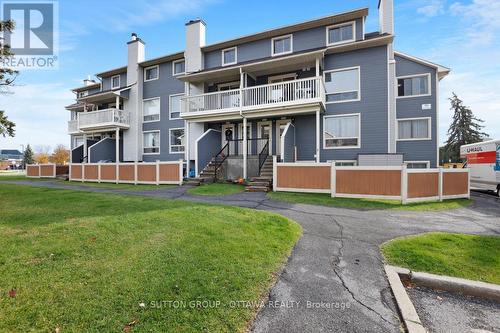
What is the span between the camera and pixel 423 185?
1082 cm

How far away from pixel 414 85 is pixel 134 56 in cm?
2250

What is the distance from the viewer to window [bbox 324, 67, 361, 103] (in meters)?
15.4

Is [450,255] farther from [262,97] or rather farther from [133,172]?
[133,172]

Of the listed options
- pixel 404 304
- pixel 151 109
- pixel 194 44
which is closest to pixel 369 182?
pixel 404 304

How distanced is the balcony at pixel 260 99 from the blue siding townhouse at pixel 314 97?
0.06 metres

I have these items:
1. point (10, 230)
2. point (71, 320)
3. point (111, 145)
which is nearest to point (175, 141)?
point (111, 145)

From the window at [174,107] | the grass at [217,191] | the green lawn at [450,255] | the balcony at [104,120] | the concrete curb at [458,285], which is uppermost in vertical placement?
the window at [174,107]

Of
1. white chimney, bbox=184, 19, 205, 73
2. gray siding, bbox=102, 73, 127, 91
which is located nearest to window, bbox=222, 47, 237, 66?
white chimney, bbox=184, 19, 205, 73

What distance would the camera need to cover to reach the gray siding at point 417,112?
15117 millimetres

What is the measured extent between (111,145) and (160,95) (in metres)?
6.99

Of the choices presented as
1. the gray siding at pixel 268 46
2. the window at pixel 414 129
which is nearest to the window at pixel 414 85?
the window at pixel 414 129

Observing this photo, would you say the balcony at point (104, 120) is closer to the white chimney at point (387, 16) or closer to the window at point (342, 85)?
the window at point (342, 85)

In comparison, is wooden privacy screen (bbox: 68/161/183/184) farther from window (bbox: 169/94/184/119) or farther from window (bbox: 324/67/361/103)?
window (bbox: 324/67/361/103)

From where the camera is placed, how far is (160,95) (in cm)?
2183
